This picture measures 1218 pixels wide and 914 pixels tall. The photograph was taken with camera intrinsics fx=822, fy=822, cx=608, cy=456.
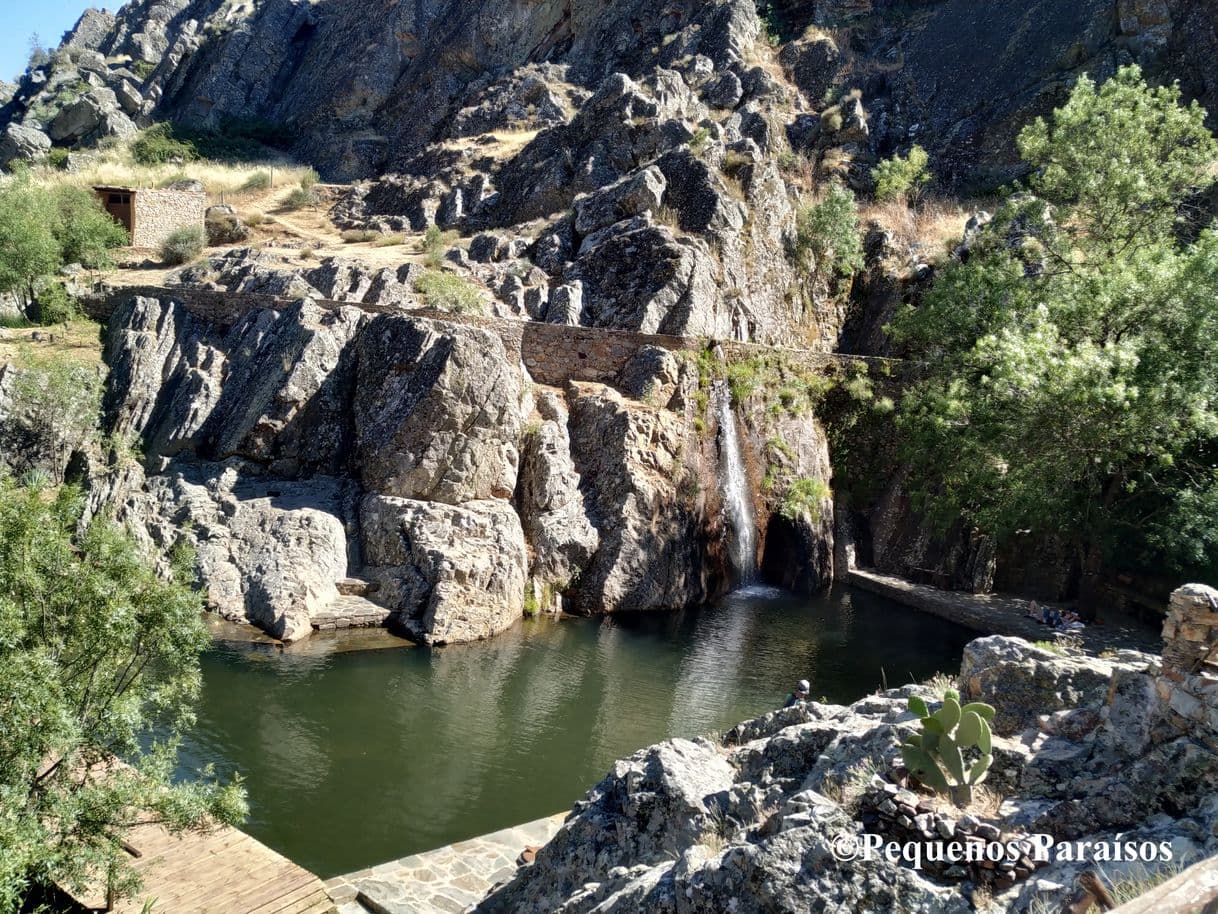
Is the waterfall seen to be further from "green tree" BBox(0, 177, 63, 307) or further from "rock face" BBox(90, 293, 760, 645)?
"green tree" BBox(0, 177, 63, 307)

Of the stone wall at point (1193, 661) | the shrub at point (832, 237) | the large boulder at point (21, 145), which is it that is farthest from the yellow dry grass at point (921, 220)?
the large boulder at point (21, 145)

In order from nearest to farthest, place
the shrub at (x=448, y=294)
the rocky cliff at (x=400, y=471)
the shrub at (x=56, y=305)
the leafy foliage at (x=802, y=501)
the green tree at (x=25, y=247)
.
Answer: the rocky cliff at (x=400, y=471) < the shrub at (x=56, y=305) < the shrub at (x=448, y=294) < the leafy foliage at (x=802, y=501) < the green tree at (x=25, y=247)

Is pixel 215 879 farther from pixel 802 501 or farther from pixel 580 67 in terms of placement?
pixel 580 67

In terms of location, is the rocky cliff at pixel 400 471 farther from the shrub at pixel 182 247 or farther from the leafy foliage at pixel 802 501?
the shrub at pixel 182 247

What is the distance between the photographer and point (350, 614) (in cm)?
2289

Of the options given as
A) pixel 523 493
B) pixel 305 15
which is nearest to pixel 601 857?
pixel 523 493

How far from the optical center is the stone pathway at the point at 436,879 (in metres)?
10.8

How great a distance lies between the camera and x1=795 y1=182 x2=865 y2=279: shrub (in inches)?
1594

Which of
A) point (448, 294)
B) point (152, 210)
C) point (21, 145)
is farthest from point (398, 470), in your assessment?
point (21, 145)

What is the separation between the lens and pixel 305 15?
6900cm

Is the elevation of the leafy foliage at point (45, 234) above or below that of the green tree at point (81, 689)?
above

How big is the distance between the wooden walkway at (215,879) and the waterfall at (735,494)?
20985 millimetres

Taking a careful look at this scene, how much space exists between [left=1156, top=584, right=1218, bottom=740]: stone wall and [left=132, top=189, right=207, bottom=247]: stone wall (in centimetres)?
4332

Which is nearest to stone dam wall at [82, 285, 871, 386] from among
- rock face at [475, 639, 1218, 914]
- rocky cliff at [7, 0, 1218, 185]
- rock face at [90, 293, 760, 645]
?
rock face at [90, 293, 760, 645]
